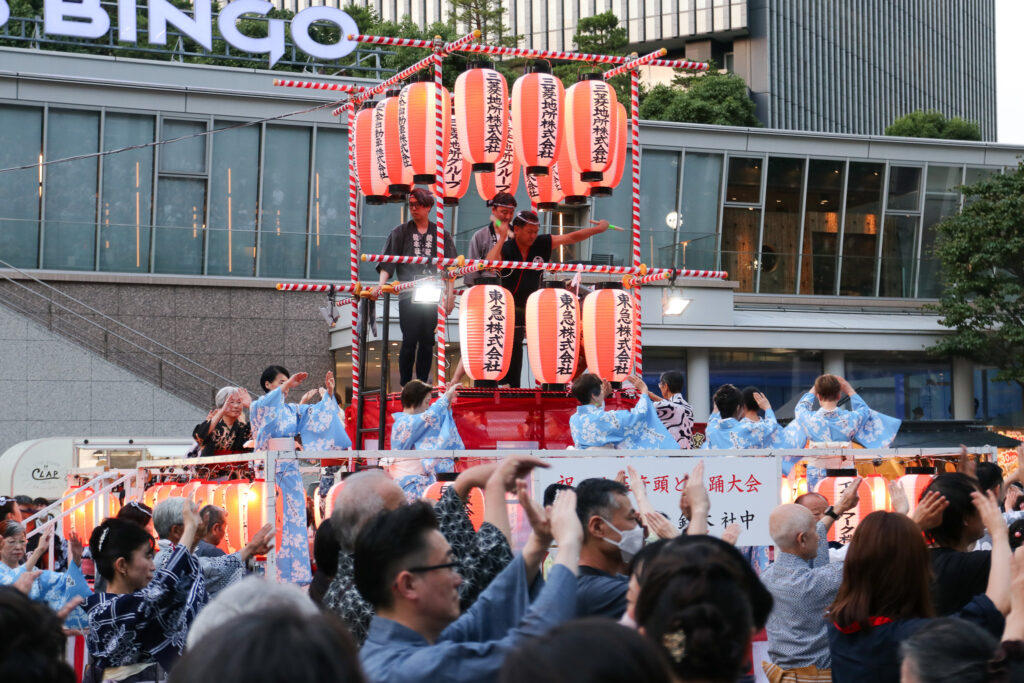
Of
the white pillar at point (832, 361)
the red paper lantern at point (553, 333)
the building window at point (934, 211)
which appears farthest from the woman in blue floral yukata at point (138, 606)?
the building window at point (934, 211)

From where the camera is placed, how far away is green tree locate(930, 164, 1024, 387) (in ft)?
69.8

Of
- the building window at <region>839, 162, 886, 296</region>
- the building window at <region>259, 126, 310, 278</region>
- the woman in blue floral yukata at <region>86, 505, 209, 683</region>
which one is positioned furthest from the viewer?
the building window at <region>839, 162, 886, 296</region>

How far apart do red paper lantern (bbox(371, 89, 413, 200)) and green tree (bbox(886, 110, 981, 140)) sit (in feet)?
87.9

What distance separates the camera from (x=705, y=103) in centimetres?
3094

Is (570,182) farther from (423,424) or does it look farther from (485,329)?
(423,424)

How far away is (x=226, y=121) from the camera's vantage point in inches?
771

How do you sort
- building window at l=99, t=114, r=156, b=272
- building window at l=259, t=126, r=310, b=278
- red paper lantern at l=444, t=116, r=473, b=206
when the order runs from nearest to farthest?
1. red paper lantern at l=444, t=116, r=473, b=206
2. building window at l=99, t=114, r=156, b=272
3. building window at l=259, t=126, r=310, b=278

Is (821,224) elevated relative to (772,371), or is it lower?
elevated

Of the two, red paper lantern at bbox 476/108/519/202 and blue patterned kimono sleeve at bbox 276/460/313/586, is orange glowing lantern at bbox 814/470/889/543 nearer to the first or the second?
blue patterned kimono sleeve at bbox 276/460/313/586

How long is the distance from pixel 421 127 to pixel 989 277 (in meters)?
14.8

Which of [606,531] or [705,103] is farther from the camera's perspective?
[705,103]

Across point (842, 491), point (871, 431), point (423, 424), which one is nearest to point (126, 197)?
point (423, 424)

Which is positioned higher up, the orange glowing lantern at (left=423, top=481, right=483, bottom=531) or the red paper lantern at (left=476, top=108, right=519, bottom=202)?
the red paper lantern at (left=476, top=108, right=519, bottom=202)

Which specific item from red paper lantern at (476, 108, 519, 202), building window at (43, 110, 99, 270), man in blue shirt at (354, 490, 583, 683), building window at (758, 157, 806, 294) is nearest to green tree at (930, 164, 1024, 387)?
building window at (758, 157, 806, 294)
